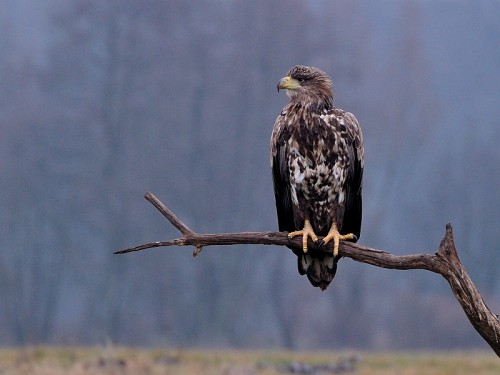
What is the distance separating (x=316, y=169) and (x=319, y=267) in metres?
0.55

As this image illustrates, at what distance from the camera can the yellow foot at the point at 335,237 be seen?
193 inches

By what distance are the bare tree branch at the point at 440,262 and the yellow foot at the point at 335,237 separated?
0.21 m

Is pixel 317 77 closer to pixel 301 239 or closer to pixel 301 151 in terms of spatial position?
pixel 301 151

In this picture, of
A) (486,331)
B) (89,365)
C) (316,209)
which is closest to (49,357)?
(89,365)

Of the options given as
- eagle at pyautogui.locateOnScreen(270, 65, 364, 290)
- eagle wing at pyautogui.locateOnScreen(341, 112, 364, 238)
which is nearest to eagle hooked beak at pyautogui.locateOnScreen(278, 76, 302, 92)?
eagle at pyautogui.locateOnScreen(270, 65, 364, 290)

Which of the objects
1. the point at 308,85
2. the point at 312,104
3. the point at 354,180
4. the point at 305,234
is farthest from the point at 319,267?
the point at 308,85

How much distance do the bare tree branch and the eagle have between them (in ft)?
1.41

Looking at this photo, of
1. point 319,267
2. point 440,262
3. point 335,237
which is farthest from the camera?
point 319,267

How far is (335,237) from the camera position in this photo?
4.98 m

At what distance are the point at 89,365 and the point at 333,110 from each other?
7463 mm

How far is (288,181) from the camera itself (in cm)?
514

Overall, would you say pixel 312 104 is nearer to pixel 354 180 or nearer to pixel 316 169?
pixel 316 169

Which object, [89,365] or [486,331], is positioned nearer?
[486,331]

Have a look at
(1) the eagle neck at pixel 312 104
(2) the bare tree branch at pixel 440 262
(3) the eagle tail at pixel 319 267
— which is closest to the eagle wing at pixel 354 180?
(1) the eagle neck at pixel 312 104
